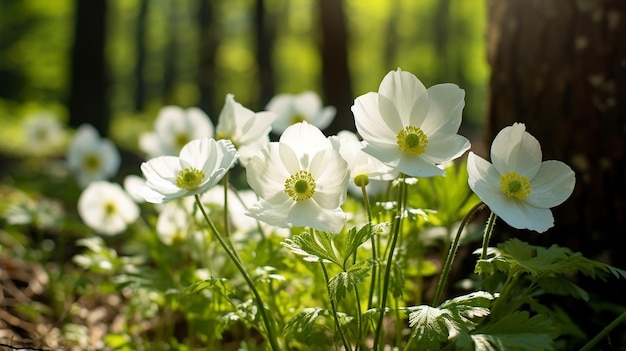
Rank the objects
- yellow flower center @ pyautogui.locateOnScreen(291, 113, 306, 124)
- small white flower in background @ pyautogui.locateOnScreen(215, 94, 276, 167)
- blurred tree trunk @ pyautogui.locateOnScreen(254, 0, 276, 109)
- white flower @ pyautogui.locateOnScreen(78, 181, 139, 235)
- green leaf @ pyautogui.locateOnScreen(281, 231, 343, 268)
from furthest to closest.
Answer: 1. blurred tree trunk @ pyautogui.locateOnScreen(254, 0, 276, 109)
2. white flower @ pyautogui.locateOnScreen(78, 181, 139, 235)
3. yellow flower center @ pyautogui.locateOnScreen(291, 113, 306, 124)
4. small white flower in background @ pyautogui.locateOnScreen(215, 94, 276, 167)
5. green leaf @ pyautogui.locateOnScreen(281, 231, 343, 268)

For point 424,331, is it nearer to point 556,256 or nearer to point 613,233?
point 556,256

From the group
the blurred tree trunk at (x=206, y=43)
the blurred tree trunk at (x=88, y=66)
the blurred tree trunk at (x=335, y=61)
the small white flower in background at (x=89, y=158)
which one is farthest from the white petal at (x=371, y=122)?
the blurred tree trunk at (x=206, y=43)

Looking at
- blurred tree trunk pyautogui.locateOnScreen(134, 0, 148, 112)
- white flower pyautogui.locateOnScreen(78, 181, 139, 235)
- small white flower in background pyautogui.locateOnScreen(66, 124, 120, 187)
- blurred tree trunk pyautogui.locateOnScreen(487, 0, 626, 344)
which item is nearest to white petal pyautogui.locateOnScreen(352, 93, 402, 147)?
blurred tree trunk pyautogui.locateOnScreen(487, 0, 626, 344)

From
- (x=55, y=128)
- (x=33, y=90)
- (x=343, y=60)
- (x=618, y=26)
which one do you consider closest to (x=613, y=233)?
(x=618, y=26)

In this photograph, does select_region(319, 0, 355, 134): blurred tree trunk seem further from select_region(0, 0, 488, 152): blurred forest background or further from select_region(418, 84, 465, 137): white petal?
select_region(0, 0, 488, 152): blurred forest background


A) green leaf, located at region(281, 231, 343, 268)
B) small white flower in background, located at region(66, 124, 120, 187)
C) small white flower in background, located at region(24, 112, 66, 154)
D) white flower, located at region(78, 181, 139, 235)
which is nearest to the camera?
green leaf, located at region(281, 231, 343, 268)

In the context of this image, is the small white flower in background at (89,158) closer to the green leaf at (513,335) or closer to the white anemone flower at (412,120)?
the white anemone flower at (412,120)

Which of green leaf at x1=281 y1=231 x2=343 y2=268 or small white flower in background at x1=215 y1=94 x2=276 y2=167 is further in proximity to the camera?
small white flower in background at x1=215 y1=94 x2=276 y2=167
